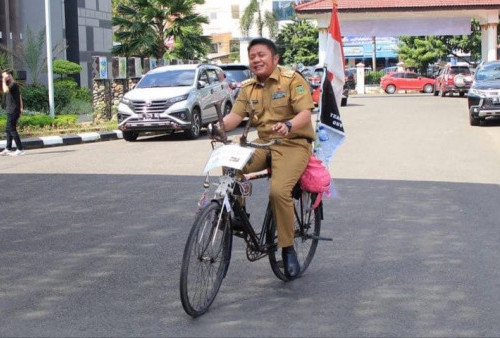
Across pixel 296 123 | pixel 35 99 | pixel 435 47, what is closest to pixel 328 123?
pixel 296 123

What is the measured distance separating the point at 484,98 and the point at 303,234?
675 inches

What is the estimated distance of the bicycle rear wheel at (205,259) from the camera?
5.33 m

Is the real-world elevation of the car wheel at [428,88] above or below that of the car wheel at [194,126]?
above

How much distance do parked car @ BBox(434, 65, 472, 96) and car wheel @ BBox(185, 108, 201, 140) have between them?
84.3ft

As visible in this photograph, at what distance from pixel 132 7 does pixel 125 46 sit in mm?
1907

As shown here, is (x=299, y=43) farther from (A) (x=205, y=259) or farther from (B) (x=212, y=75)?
(A) (x=205, y=259)

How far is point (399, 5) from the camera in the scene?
46094mm

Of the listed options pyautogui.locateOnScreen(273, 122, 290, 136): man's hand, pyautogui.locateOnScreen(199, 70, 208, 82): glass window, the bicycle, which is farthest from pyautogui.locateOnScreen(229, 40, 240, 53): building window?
pyautogui.locateOnScreen(273, 122, 290, 136): man's hand

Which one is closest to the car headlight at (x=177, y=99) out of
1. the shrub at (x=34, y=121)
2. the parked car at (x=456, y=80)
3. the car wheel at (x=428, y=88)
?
the shrub at (x=34, y=121)

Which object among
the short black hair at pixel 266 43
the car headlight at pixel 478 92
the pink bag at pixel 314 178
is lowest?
the pink bag at pixel 314 178

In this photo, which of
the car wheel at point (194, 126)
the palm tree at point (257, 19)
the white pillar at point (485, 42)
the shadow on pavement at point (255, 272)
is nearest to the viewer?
the shadow on pavement at point (255, 272)

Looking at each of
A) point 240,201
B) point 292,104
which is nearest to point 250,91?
point 292,104

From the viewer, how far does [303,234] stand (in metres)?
6.74

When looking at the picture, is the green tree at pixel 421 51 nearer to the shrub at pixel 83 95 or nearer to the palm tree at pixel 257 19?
the palm tree at pixel 257 19
